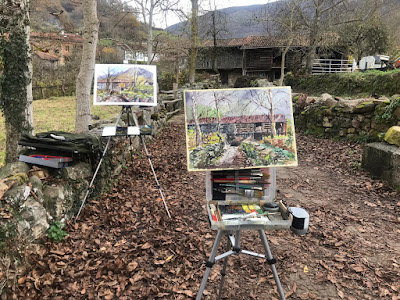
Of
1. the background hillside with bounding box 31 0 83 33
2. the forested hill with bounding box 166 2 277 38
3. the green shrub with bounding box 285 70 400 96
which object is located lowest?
the green shrub with bounding box 285 70 400 96

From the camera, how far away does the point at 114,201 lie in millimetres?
4312

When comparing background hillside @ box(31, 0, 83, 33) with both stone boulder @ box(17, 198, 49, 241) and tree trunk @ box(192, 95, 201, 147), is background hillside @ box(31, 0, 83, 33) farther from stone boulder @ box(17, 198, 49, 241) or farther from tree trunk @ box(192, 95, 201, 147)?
tree trunk @ box(192, 95, 201, 147)

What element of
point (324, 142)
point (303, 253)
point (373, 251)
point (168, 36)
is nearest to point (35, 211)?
point (303, 253)

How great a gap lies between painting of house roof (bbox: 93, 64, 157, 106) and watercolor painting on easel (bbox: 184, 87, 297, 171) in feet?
7.22

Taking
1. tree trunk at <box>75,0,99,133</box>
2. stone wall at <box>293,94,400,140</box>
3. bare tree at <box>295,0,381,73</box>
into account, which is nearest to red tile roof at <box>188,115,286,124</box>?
tree trunk at <box>75,0,99,133</box>

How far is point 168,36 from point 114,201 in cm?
1315

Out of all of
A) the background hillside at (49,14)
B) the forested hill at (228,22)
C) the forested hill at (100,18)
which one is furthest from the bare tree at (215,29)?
the background hillside at (49,14)

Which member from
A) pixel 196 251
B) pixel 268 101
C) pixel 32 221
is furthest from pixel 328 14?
pixel 32 221

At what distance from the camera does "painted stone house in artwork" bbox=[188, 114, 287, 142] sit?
2303mm

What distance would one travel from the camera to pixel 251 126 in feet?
7.59

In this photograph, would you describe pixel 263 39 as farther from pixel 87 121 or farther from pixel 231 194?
pixel 231 194

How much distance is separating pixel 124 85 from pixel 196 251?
2736 mm

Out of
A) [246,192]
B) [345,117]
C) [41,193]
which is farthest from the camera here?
[345,117]

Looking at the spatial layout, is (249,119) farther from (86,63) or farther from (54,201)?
(86,63)
